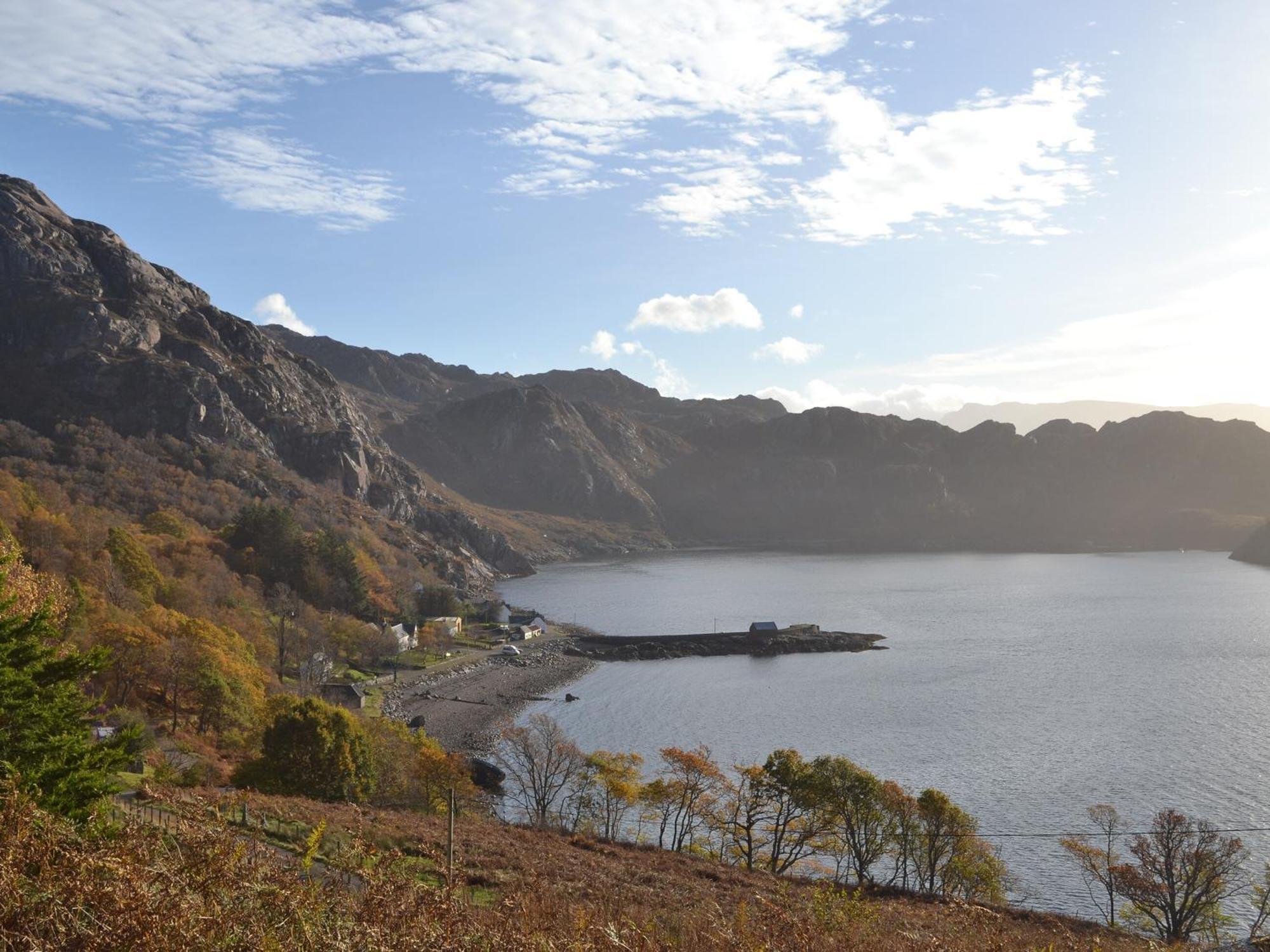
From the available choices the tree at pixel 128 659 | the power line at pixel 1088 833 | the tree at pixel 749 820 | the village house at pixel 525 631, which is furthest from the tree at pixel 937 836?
the village house at pixel 525 631

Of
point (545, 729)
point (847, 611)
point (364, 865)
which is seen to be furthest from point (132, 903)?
point (847, 611)

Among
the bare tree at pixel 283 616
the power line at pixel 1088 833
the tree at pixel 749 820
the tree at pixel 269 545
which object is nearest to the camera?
the tree at pixel 749 820

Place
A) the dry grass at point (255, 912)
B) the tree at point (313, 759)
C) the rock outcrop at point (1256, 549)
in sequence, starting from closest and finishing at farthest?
the dry grass at point (255, 912) → the tree at point (313, 759) → the rock outcrop at point (1256, 549)

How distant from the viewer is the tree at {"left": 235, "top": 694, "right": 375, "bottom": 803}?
28.5 m

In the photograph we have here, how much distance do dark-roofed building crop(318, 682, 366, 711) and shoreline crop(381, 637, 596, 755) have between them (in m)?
2.00

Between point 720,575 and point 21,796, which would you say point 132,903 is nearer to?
point 21,796

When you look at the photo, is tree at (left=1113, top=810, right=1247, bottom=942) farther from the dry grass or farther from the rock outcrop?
the rock outcrop

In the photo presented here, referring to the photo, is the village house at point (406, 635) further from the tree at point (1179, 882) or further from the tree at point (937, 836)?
the tree at point (1179, 882)

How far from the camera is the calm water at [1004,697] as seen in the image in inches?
1548

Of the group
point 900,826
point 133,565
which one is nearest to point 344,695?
point 133,565

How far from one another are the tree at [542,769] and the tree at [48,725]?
952 inches

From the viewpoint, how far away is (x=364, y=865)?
7.82m

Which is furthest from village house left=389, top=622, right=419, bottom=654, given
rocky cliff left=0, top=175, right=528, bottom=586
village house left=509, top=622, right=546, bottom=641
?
rocky cliff left=0, top=175, right=528, bottom=586

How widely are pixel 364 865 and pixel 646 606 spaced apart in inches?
4007
